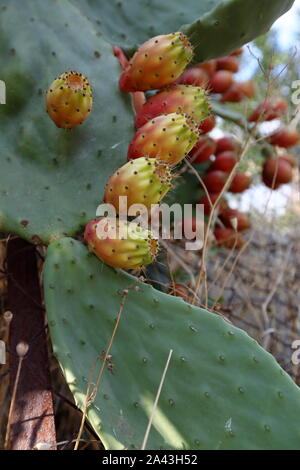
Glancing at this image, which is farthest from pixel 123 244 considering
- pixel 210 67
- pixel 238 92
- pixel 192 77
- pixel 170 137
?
pixel 238 92

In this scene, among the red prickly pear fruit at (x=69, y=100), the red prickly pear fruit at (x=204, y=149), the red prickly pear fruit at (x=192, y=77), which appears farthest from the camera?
the red prickly pear fruit at (x=204, y=149)

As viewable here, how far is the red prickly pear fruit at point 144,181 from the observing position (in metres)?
1.16

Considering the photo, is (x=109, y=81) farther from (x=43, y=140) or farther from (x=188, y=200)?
(x=188, y=200)

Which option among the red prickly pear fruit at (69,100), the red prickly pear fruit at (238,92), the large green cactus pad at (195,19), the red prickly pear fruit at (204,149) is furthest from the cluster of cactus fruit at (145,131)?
the red prickly pear fruit at (238,92)

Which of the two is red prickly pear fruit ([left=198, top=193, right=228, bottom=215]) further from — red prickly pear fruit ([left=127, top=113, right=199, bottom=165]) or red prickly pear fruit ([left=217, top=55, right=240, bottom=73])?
red prickly pear fruit ([left=127, top=113, right=199, bottom=165])

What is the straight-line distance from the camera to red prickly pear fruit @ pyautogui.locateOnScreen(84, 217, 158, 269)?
1.15 metres

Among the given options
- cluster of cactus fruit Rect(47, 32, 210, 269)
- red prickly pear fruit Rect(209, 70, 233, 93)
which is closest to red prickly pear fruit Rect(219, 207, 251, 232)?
red prickly pear fruit Rect(209, 70, 233, 93)

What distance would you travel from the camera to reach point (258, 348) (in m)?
1.10

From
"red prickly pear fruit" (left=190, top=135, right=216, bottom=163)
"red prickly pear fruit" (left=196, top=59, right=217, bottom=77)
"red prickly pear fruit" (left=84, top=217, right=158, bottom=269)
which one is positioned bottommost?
"red prickly pear fruit" (left=84, top=217, right=158, bottom=269)

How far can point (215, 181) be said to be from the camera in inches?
75.7

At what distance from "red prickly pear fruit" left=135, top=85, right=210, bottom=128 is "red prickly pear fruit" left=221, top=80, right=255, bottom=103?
770 millimetres

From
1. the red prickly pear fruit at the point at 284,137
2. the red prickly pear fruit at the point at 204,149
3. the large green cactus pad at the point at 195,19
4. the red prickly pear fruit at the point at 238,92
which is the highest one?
the large green cactus pad at the point at 195,19

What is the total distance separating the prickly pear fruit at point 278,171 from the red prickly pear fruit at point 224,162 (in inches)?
5.0

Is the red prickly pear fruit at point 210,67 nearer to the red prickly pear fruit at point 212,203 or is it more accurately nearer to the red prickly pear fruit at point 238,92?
the red prickly pear fruit at point 238,92
